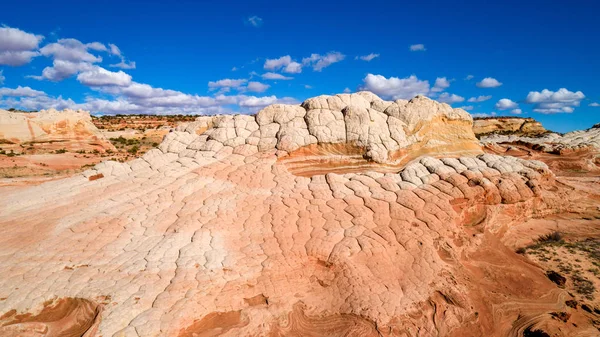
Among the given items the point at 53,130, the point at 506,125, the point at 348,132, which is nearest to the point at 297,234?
the point at 348,132

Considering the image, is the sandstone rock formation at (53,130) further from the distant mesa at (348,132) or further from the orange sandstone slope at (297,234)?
the distant mesa at (348,132)

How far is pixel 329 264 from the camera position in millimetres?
5113

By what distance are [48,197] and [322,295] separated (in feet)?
20.6

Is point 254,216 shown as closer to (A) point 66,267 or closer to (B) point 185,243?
(B) point 185,243

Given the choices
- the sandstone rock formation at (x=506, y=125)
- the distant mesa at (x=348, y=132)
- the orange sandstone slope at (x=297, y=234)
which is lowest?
the orange sandstone slope at (x=297, y=234)

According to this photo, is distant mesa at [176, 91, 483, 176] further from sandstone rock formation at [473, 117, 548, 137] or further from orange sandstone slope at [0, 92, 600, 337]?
sandstone rock formation at [473, 117, 548, 137]

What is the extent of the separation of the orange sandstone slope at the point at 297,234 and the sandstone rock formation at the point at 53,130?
17892 millimetres

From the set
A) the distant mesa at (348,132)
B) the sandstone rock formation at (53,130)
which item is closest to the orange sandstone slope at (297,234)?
the distant mesa at (348,132)

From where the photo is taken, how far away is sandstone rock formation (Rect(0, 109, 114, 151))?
20.4 m

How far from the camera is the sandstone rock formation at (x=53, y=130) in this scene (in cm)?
2042

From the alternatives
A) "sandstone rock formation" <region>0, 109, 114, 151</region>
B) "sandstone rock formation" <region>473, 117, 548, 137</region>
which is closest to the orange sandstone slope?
"sandstone rock formation" <region>0, 109, 114, 151</region>

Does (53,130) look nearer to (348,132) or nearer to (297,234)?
(348,132)

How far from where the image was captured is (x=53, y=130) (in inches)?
858

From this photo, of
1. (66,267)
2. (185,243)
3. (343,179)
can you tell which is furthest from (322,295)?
(66,267)
